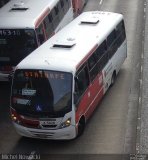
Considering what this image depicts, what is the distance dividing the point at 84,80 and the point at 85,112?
1095 mm

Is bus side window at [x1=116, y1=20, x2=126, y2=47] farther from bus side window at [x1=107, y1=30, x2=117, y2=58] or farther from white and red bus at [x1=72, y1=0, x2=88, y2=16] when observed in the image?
white and red bus at [x1=72, y1=0, x2=88, y2=16]

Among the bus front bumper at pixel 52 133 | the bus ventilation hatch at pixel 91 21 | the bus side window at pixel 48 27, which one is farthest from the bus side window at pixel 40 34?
the bus front bumper at pixel 52 133

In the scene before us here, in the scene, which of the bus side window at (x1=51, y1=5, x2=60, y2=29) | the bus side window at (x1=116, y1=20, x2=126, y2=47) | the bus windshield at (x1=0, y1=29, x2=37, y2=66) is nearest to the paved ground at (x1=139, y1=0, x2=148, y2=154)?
the bus side window at (x1=116, y1=20, x2=126, y2=47)

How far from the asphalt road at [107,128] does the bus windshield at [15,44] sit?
1.64 metres

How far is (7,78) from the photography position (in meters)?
19.8

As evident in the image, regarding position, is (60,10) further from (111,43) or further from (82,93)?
(82,93)

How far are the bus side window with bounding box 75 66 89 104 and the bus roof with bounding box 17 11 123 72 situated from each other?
0.33m

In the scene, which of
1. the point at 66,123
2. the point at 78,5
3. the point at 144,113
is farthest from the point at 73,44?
the point at 78,5

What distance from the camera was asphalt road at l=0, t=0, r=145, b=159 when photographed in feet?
49.9

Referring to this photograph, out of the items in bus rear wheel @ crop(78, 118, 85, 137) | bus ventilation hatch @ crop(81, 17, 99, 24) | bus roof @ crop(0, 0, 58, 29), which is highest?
bus ventilation hatch @ crop(81, 17, 99, 24)

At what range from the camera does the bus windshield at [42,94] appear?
14695 millimetres

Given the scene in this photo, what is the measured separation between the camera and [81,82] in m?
15.6

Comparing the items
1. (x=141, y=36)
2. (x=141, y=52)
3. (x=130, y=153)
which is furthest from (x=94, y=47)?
(x=141, y=36)

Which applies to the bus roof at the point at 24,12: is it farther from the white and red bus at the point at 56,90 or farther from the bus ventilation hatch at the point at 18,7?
the white and red bus at the point at 56,90
